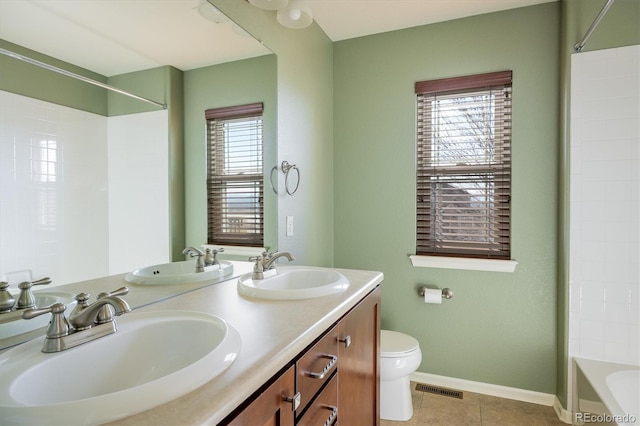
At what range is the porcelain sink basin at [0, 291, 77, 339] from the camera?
2.57ft

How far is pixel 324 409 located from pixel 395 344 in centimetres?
115

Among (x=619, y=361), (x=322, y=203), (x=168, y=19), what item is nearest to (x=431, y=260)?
(x=322, y=203)

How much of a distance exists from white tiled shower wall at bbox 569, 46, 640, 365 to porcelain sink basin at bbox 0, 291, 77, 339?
2.35 meters

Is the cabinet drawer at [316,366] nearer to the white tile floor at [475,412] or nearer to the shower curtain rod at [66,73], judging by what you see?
the shower curtain rod at [66,73]

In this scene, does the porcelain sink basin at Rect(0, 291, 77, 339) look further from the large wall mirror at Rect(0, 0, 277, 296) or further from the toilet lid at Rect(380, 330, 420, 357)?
the toilet lid at Rect(380, 330, 420, 357)

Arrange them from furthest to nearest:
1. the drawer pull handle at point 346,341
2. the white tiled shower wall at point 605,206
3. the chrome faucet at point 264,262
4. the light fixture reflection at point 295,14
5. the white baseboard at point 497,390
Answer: the white baseboard at point 497,390
the white tiled shower wall at point 605,206
the light fixture reflection at point 295,14
the chrome faucet at point 264,262
the drawer pull handle at point 346,341

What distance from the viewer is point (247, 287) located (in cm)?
127

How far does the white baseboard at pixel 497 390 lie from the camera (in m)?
2.10

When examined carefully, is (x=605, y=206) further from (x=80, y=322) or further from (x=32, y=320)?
(x=32, y=320)

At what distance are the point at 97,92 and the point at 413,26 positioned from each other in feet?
6.96

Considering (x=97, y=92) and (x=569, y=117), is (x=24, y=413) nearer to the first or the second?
(x=97, y=92)

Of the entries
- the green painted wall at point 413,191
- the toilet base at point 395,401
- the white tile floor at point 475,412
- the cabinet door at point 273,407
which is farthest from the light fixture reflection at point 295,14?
the white tile floor at point 475,412

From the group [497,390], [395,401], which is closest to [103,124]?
[395,401]

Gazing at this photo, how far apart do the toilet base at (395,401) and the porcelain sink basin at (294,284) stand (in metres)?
0.85
